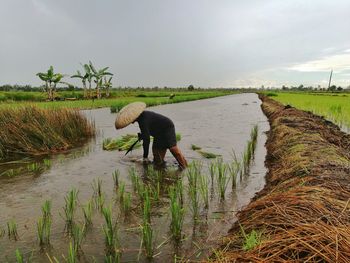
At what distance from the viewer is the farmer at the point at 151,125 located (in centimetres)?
524

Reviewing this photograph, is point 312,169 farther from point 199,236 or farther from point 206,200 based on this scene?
point 199,236

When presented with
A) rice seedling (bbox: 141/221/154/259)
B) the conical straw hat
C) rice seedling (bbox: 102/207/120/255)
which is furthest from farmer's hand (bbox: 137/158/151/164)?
rice seedling (bbox: 141/221/154/259)

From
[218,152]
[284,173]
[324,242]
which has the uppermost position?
[324,242]

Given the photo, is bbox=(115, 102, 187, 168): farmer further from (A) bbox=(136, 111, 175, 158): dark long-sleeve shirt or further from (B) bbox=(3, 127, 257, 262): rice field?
(B) bbox=(3, 127, 257, 262): rice field

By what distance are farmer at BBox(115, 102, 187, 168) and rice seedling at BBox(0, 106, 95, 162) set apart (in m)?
3.28

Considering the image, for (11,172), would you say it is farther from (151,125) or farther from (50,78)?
(50,78)

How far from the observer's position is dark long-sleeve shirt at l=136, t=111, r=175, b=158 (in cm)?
544

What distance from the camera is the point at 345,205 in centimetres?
255

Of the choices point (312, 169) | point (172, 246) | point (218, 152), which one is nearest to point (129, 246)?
Result: point (172, 246)

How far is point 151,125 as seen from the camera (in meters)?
5.61

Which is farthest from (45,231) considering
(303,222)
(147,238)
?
(303,222)

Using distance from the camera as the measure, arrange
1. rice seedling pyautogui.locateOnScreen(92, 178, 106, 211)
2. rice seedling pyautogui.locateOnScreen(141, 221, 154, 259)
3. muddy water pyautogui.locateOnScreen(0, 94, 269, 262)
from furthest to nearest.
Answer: rice seedling pyautogui.locateOnScreen(92, 178, 106, 211) < muddy water pyautogui.locateOnScreen(0, 94, 269, 262) < rice seedling pyautogui.locateOnScreen(141, 221, 154, 259)

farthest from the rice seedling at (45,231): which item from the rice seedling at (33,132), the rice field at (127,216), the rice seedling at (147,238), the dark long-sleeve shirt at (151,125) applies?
the rice seedling at (33,132)

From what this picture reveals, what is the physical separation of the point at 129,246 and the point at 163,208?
955 millimetres
